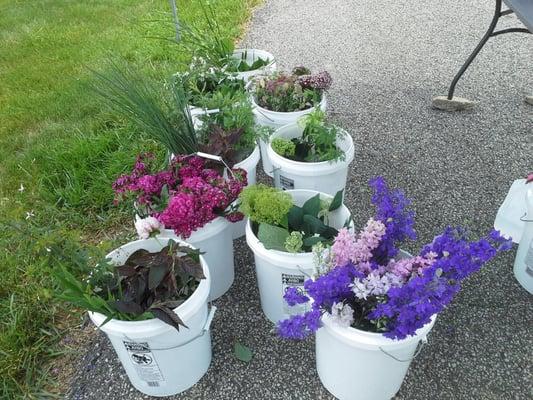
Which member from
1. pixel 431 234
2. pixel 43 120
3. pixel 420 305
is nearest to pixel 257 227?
pixel 420 305

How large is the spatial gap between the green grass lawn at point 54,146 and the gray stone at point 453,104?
1.74 meters

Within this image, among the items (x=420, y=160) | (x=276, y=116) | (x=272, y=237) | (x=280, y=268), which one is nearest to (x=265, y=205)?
(x=272, y=237)

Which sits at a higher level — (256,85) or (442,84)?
(256,85)

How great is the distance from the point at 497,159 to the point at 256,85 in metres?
1.33

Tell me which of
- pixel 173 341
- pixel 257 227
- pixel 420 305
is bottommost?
pixel 173 341

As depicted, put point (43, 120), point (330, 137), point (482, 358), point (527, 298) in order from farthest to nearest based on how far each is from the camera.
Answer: point (43, 120)
point (330, 137)
point (527, 298)
point (482, 358)

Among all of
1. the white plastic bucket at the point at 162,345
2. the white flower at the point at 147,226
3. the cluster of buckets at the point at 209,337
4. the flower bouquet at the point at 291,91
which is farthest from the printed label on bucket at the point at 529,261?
the white flower at the point at 147,226

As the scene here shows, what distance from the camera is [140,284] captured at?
146 centimetres

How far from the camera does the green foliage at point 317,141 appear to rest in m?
1.94

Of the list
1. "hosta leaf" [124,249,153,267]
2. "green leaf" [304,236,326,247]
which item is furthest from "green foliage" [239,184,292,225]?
"hosta leaf" [124,249,153,267]

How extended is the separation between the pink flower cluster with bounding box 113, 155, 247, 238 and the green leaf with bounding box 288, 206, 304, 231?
0.18 meters

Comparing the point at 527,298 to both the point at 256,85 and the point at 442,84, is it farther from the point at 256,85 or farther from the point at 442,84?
the point at 442,84

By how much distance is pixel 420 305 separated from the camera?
1.13 meters

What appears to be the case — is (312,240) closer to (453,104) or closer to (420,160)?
(420,160)
